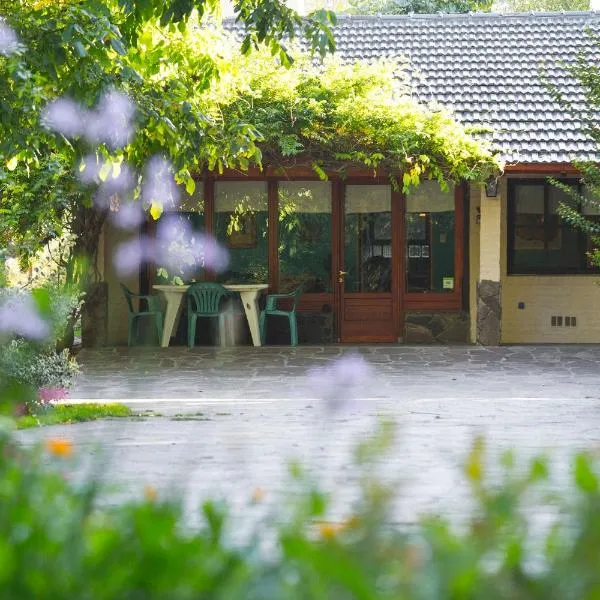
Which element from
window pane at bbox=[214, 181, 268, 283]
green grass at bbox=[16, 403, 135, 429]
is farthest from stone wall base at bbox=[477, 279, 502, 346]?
green grass at bbox=[16, 403, 135, 429]

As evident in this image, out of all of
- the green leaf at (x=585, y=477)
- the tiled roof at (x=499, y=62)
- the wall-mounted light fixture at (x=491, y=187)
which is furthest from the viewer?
the tiled roof at (x=499, y=62)

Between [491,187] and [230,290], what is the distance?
388 centimetres

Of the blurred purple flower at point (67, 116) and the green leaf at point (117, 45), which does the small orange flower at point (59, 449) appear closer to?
the green leaf at point (117, 45)

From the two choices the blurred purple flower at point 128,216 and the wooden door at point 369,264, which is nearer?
the blurred purple flower at point 128,216

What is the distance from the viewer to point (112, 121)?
25.6ft

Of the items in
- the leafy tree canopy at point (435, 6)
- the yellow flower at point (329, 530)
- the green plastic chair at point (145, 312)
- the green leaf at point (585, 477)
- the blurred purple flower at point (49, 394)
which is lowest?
the blurred purple flower at point (49, 394)

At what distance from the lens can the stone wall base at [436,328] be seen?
16859 mm

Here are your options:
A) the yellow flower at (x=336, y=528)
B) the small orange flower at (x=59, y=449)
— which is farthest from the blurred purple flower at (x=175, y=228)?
the yellow flower at (x=336, y=528)

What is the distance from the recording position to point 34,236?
13.9 metres

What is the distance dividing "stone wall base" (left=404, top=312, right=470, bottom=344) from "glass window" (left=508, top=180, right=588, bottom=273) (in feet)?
3.75

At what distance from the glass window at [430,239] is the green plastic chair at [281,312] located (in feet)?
5.74

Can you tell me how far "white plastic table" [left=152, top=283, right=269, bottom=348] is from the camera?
16.0m

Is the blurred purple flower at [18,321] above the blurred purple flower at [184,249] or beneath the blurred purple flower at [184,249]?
beneath

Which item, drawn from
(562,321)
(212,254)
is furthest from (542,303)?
(212,254)
